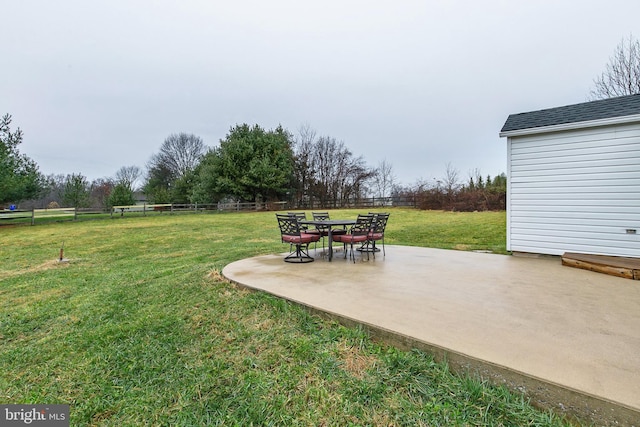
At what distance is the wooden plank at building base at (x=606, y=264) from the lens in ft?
11.5

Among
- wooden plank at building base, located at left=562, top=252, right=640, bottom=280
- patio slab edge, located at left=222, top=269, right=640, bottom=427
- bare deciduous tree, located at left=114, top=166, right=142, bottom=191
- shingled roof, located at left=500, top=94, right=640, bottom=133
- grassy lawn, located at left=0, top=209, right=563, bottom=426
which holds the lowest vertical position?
grassy lawn, located at left=0, top=209, right=563, bottom=426

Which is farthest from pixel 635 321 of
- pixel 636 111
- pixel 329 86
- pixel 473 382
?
pixel 329 86

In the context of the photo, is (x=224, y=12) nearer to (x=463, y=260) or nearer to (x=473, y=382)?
(x=463, y=260)

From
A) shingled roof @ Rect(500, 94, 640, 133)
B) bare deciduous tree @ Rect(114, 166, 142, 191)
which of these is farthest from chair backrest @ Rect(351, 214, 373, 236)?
bare deciduous tree @ Rect(114, 166, 142, 191)

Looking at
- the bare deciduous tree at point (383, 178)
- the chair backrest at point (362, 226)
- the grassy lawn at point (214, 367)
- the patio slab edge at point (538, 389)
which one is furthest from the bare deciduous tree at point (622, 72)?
the grassy lawn at point (214, 367)

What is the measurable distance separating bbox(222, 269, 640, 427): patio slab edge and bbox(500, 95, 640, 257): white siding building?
4345 millimetres

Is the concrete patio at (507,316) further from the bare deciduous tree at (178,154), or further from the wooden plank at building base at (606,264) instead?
the bare deciduous tree at (178,154)

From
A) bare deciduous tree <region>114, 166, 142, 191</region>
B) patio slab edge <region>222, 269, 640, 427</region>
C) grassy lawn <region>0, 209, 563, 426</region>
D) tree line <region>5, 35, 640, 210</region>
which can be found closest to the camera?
patio slab edge <region>222, 269, 640, 427</region>

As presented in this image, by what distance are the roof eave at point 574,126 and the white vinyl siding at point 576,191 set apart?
126mm

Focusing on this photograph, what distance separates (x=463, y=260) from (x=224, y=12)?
9.61m

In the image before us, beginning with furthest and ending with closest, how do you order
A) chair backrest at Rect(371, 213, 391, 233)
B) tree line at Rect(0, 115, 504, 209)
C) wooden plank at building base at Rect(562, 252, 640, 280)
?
tree line at Rect(0, 115, 504, 209) < chair backrest at Rect(371, 213, 391, 233) < wooden plank at building base at Rect(562, 252, 640, 280)

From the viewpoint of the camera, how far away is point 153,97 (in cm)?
1348

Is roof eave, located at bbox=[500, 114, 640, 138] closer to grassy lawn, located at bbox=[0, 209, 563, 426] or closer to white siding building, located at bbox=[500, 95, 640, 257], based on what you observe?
white siding building, located at bbox=[500, 95, 640, 257]

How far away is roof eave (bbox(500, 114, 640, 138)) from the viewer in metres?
4.22
